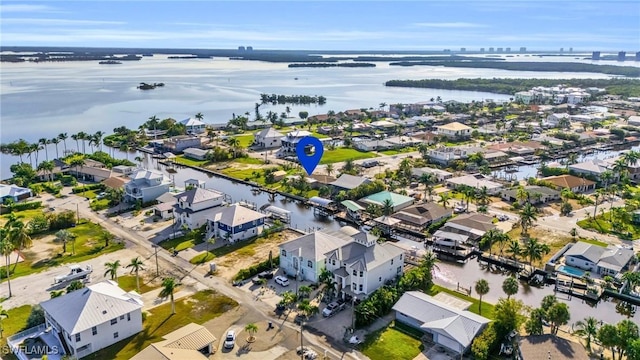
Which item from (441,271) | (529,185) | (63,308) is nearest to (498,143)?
(529,185)

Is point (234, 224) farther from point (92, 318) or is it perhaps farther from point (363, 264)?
point (92, 318)

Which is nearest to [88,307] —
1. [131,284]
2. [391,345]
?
[131,284]

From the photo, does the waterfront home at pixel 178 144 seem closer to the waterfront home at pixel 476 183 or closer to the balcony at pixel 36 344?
the waterfront home at pixel 476 183

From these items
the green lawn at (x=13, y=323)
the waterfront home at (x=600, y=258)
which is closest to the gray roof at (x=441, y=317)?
the waterfront home at (x=600, y=258)

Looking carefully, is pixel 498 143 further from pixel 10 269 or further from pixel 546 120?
pixel 10 269

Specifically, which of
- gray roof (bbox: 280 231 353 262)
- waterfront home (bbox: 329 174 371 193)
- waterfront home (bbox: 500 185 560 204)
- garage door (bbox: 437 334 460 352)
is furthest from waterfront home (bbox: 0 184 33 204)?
waterfront home (bbox: 500 185 560 204)

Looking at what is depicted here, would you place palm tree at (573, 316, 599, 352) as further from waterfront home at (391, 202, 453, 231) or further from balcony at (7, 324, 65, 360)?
balcony at (7, 324, 65, 360)
